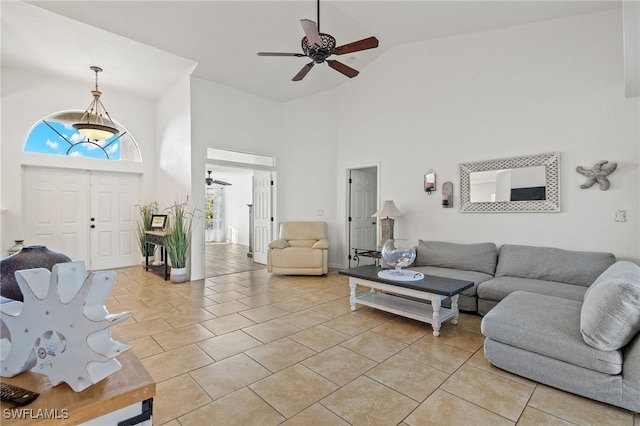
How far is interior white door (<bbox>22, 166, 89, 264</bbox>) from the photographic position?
5445 millimetres

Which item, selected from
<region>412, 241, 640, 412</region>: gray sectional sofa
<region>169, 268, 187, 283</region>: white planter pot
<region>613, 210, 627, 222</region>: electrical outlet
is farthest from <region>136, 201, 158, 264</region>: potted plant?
<region>613, 210, 627, 222</region>: electrical outlet

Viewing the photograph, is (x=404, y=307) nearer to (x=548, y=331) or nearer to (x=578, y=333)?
Answer: (x=548, y=331)

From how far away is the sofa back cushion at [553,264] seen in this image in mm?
3334

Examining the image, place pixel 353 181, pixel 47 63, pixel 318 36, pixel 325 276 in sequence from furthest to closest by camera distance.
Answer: pixel 353 181 < pixel 325 276 < pixel 47 63 < pixel 318 36

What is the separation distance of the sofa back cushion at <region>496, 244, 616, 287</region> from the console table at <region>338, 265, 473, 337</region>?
0.93 metres

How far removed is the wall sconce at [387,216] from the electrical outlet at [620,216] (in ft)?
8.43

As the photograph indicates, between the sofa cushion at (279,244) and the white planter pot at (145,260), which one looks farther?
the white planter pot at (145,260)

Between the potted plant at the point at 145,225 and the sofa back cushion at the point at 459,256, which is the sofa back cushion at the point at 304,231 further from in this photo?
the potted plant at the point at 145,225

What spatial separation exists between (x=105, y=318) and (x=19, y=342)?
0.21 metres

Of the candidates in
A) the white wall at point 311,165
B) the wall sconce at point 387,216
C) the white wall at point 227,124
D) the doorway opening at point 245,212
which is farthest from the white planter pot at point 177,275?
the wall sconce at point 387,216

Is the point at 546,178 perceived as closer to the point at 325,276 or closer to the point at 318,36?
the point at 318,36

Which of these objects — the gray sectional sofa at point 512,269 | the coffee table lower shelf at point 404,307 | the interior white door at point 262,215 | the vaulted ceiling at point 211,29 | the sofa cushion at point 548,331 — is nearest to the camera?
the sofa cushion at point 548,331

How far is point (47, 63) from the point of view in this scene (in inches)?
197

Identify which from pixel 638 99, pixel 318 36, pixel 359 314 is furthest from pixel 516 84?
pixel 359 314
